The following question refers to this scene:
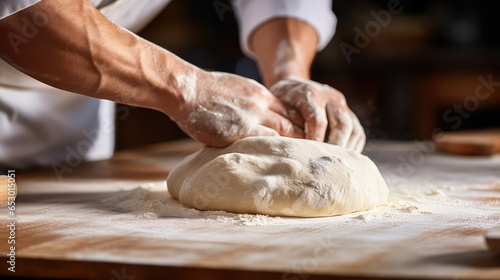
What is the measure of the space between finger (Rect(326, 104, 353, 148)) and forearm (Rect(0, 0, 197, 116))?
0.40m

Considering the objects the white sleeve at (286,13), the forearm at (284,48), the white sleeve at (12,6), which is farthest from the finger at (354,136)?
the white sleeve at (12,6)

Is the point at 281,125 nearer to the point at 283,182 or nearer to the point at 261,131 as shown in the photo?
the point at 261,131

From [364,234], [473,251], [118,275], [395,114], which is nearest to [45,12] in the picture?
[118,275]

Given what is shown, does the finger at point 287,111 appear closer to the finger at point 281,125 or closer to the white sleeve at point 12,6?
the finger at point 281,125

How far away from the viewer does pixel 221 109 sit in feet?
4.01

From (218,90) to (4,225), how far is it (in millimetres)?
549

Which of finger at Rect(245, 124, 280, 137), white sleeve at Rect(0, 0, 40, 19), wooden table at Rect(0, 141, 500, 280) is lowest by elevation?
wooden table at Rect(0, 141, 500, 280)

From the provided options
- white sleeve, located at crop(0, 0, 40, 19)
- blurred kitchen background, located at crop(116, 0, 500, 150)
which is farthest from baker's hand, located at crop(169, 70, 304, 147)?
blurred kitchen background, located at crop(116, 0, 500, 150)

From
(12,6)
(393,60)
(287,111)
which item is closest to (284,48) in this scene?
(287,111)

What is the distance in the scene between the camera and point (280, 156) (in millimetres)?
1123

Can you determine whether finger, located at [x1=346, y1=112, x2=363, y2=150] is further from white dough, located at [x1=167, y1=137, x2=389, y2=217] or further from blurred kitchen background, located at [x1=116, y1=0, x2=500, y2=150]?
blurred kitchen background, located at [x1=116, y1=0, x2=500, y2=150]

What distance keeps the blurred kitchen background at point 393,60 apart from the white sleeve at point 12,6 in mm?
2879

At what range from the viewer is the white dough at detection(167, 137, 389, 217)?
1.03 m

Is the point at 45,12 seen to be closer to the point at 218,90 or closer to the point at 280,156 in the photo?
the point at 218,90
